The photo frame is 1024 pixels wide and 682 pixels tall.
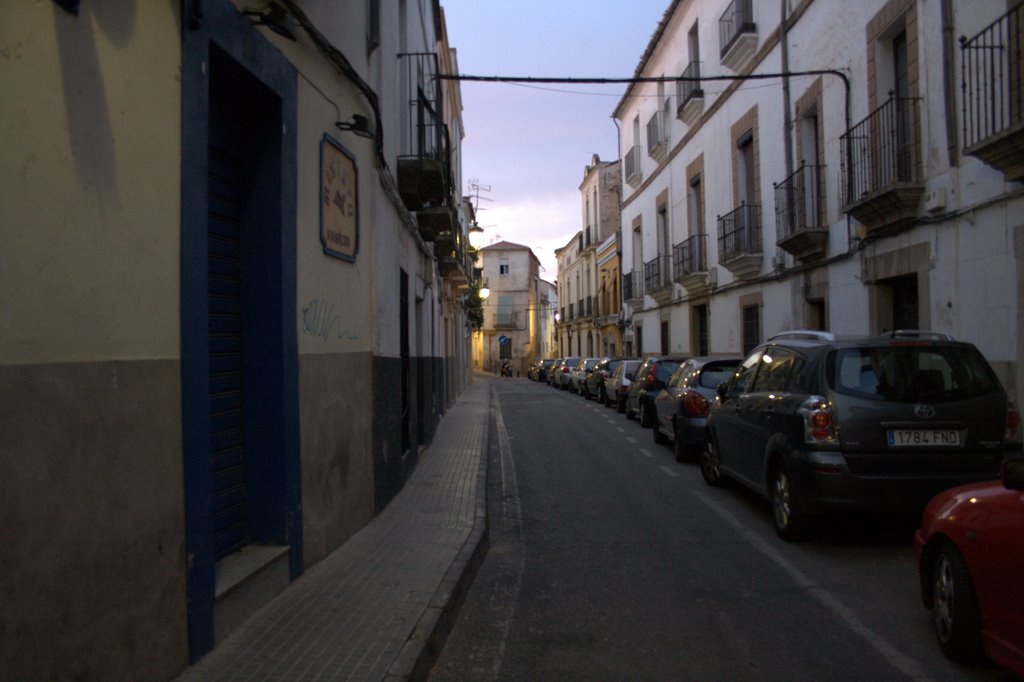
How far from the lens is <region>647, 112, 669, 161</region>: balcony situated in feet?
81.5

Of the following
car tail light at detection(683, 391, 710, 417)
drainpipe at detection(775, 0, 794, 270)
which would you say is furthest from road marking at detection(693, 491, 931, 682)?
drainpipe at detection(775, 0, 794, 270)

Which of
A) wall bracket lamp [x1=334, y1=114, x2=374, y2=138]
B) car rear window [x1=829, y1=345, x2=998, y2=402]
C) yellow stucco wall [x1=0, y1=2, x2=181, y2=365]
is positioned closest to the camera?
yellow stucco wall [x1=0, y1=2, x2=181, y2=365]

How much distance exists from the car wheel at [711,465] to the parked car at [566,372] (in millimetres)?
23165

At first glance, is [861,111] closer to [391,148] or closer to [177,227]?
[391,148]

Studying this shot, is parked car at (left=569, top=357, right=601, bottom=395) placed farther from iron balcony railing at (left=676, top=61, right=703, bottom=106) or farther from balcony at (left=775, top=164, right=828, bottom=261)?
balcony at (left=775, top=164, right=828, bottom=261)

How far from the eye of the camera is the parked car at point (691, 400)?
36.1ft

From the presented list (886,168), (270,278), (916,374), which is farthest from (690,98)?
(270,278)

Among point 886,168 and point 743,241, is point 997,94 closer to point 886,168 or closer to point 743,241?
point 886,168

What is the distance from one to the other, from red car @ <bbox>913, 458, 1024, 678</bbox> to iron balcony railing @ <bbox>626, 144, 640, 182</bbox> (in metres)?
25.8

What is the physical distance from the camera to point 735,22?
1705 cm

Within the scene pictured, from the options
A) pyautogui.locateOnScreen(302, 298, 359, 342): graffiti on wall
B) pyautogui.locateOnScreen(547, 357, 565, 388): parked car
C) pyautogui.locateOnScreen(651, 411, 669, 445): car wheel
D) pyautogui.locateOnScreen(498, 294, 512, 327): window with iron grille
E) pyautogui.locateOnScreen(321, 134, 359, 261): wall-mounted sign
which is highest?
pyautogui.locateOnScreen(498, 294, 512, 327): window with iron grille

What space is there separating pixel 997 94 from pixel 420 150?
651cm

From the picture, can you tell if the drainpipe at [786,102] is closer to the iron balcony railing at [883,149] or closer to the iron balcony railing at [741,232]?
the iron balcony railing at [741,232]

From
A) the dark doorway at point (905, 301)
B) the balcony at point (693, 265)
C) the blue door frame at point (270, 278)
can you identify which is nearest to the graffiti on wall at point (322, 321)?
the blue door frame at point (270, 278)
